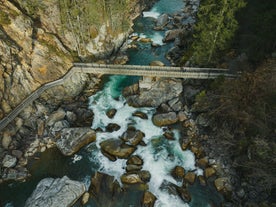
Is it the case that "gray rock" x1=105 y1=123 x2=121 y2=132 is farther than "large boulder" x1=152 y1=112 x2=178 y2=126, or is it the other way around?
"large boulder" x1=152 y1=112 x2=178 y2=126

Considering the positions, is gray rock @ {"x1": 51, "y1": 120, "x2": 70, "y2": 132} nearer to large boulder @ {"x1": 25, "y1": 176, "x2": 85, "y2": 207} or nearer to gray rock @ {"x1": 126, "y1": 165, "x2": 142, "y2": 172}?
large boulder @ {"x1": 25, "y1": 176, "x2": 85, "y2": 207}

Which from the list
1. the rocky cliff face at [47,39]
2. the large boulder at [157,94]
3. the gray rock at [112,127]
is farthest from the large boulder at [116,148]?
the rocky cliff face at [47,39]

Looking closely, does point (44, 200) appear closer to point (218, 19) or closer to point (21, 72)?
point (21, 72)

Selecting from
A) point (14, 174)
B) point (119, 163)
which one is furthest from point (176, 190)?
point (14, 174)

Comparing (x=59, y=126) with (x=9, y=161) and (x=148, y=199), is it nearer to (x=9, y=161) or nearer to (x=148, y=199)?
(x=9, y=161)

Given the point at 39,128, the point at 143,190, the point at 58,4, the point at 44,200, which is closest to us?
the point at 44,200

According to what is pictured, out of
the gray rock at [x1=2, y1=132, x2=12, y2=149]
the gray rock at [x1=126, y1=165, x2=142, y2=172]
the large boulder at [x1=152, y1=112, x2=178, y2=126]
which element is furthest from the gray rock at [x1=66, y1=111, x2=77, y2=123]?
the large boulder at [x1=152, y1=112, x2=178, y2=126]

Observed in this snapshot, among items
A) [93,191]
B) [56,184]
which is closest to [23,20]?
[56,184]
